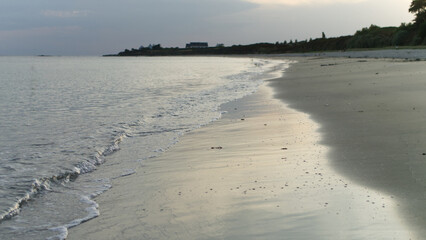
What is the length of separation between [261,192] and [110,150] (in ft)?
13.6

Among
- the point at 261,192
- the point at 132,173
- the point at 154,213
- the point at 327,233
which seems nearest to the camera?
the point at 327,233

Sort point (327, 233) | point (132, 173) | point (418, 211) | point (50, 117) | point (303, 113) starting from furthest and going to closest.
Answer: point (50, 117), point (303, 113), point (132, 173), point (418, 211), point (327, 233)

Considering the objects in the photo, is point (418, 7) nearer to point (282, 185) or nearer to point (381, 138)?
point (381, 138)

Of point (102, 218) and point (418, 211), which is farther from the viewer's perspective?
point (102, 218)

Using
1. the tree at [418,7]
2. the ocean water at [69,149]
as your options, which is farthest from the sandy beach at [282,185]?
the tree at [418,7]

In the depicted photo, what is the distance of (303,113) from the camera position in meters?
11.3

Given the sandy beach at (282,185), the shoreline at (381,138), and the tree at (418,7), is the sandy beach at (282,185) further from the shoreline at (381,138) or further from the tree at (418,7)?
the tree at (418,7)

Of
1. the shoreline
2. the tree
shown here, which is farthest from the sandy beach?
the tree

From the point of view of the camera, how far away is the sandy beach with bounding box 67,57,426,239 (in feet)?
13.3

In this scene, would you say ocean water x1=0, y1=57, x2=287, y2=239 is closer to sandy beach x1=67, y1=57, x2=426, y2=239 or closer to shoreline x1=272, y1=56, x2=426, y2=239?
sandy beach x1=67, y1=57, x2=426, y2=239

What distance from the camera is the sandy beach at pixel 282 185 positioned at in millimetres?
4059

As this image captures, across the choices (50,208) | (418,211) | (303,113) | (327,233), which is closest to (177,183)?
(50,208)

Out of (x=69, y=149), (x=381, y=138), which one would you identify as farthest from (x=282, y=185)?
(x=69, y=149)

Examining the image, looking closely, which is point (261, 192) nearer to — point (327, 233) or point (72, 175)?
point (327, 233)
